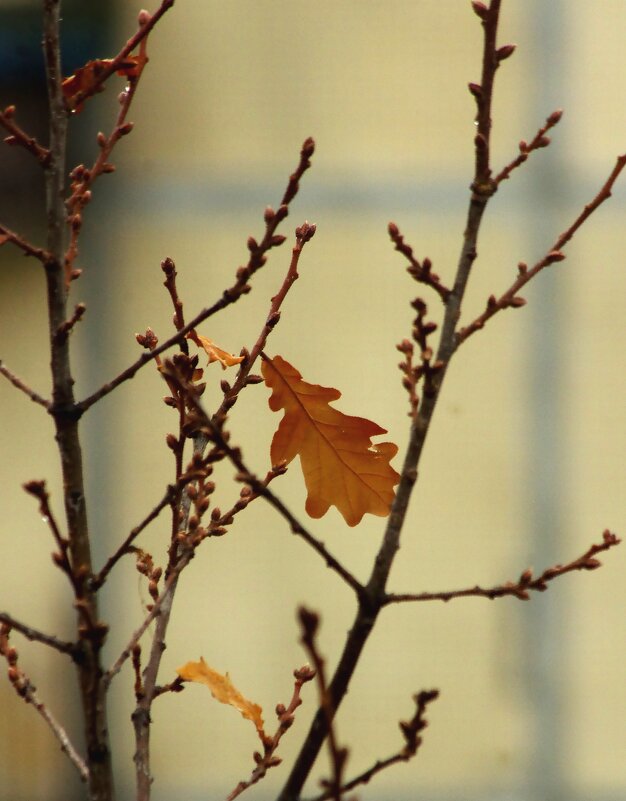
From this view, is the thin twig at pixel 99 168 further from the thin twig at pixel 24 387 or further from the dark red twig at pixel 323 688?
the dark red twig at pixel 323 688

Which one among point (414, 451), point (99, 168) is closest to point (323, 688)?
point (414, 451)

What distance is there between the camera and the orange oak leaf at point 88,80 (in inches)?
29.1

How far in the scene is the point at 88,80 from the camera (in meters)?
0.76

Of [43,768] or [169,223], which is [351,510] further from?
[43,768]

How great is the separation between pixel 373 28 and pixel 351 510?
1992mm

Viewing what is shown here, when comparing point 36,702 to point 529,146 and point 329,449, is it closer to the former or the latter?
point 329,449

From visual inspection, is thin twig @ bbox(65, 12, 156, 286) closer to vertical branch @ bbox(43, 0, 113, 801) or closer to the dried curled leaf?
vertical branch @ bbox(43, 0, 113, 801)

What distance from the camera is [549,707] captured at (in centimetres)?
259

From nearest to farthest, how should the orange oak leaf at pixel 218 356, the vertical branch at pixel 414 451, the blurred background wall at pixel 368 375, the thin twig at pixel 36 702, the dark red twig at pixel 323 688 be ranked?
1. the dark red twig at pixel 323 688
2. the vertical branch at pixel 414 451
3. the thin twig at pixel 36 702
4. the orange oak leaf at pixel 218 356
5. the blurred background wall at pixel 368 375

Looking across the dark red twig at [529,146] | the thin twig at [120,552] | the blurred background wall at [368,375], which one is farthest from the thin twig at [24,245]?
the blurred background wall at [368,375]

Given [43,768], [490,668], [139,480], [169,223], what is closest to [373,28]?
[169,223]

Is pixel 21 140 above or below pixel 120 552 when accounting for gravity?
above

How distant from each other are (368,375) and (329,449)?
1.76m

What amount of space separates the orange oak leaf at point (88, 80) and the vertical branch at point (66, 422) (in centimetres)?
3
